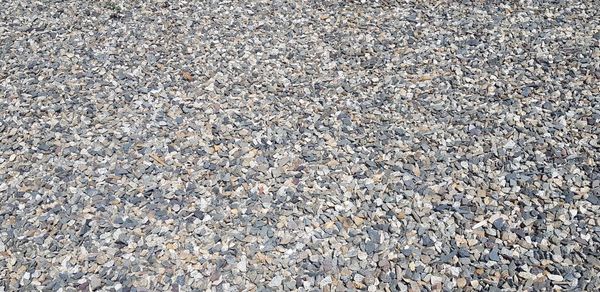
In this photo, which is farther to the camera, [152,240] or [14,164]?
[14,164]

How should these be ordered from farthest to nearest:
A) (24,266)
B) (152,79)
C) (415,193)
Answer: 1. (152,79)
2. (415,193)
3. (24,266)

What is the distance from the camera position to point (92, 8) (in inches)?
231

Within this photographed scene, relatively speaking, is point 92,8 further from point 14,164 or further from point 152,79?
point 14,164

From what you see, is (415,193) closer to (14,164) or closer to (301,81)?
(301,81)

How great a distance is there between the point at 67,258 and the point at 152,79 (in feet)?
5.91

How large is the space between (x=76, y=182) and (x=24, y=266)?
679mm

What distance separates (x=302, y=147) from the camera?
4176 mm

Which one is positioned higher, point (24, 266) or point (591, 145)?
point (591, 145)

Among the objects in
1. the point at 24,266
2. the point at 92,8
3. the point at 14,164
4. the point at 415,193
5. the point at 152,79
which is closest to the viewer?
the point at 24,266

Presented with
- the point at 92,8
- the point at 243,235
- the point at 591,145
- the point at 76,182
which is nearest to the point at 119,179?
the point at 76,182

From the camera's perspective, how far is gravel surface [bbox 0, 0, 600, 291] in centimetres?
346

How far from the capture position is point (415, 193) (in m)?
3.79

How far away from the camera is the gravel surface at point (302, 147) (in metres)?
3.46

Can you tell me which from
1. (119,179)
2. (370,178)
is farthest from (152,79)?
(370,178)
